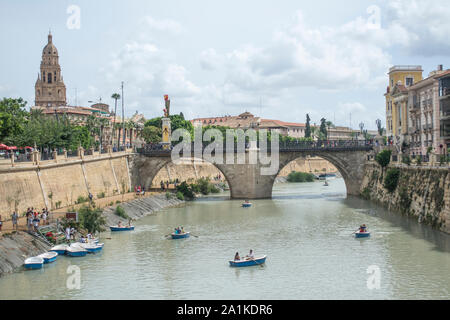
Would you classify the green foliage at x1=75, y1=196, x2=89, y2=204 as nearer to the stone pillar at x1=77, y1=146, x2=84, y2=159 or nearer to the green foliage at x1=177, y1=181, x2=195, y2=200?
the stone pillar at x1=77, y1=146, x2=84, y2=159

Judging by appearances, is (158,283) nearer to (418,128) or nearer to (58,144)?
(58,144)

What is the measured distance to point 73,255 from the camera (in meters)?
39.0

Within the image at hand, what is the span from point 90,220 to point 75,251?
28.1ft

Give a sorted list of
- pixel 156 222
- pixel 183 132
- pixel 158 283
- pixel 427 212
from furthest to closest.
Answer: pixel 183 132, pixel 156 222, pixel 427 212, pixel 158 283

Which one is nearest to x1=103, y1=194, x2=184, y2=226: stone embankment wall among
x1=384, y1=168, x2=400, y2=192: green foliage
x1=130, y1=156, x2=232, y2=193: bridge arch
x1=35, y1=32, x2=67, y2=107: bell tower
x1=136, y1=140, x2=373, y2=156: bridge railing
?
x1=130, y1=156, x2=232, y2=193: bridge arch

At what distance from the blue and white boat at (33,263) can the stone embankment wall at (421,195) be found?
104ft

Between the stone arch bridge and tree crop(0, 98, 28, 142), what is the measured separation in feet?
66.7

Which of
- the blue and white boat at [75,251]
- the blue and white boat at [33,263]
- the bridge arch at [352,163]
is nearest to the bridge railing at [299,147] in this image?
the bridge arch at [352,163]

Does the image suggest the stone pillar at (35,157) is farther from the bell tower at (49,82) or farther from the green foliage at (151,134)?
the bell tower at (49,82)

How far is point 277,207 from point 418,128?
23.9 m

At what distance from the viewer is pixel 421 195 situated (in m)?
51.7

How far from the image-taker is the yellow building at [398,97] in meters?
80.9

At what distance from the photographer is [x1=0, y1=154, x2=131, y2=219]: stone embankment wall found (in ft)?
153
